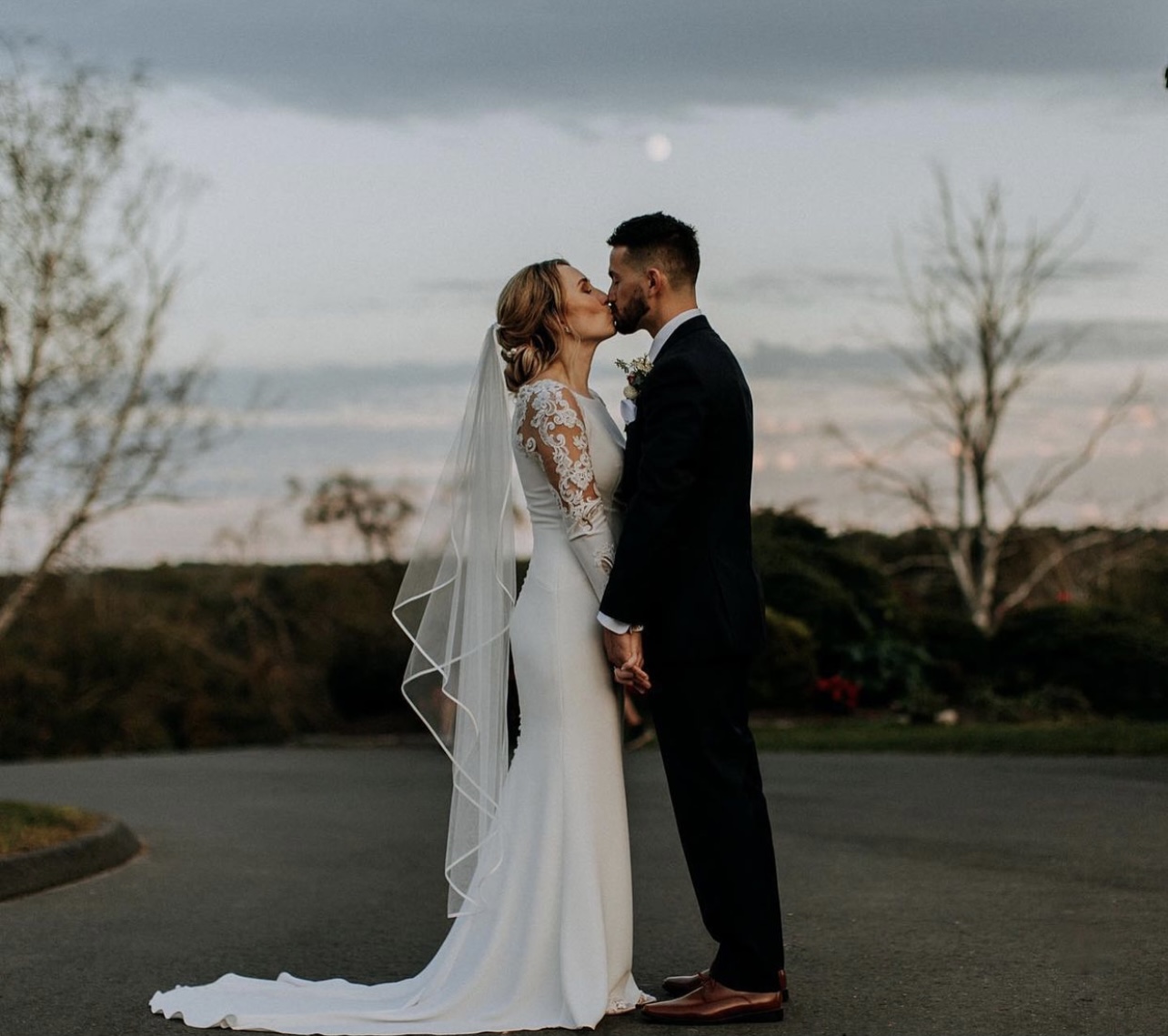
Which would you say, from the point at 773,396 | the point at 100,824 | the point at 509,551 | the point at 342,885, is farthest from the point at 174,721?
the point at 509,551

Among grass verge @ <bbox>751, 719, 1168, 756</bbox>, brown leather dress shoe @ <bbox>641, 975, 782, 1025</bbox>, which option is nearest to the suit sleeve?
brown leather dress shoe @ <bbox>641, 975, 782, 1025</bbox>

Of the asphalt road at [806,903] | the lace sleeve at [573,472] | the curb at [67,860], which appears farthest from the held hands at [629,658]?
the curb at [67,860]

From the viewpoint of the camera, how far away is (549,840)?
538cm

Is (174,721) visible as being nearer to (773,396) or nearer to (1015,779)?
(773,396)

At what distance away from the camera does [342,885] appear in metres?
8.80

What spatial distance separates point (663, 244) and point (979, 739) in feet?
40.9

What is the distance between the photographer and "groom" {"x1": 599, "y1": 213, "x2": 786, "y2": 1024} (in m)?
5.16

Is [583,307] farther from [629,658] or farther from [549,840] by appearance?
[549,840]

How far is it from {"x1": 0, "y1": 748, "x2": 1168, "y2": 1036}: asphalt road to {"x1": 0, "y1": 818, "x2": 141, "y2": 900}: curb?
0.13 meters

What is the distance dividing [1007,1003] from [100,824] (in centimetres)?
659

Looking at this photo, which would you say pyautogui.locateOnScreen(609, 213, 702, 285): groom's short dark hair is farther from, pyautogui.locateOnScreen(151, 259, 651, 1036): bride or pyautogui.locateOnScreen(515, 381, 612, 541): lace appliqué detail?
pyautogui.locateOnScreen(515, 381, 612, 541): lace appliqué detail

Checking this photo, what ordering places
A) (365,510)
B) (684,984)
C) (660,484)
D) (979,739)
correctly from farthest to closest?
(365,510), (979,739), (684,984), (660,484)

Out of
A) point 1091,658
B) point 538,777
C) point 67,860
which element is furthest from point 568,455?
point 1091,658

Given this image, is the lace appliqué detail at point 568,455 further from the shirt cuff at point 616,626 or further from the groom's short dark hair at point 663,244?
the groom's short dark hair at point 663,244
